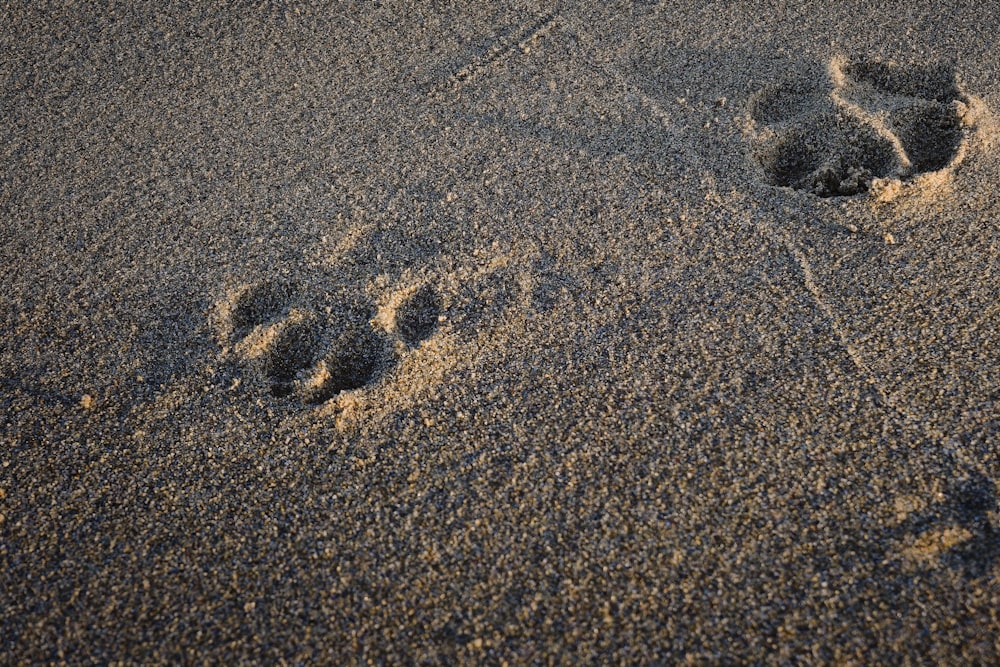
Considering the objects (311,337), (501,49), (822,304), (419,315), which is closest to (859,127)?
(822,304)

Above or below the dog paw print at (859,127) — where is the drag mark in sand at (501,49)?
above

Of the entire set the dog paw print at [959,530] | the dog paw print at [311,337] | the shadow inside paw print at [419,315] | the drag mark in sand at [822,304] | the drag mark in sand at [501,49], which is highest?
the drag mark in sand at [501,49]

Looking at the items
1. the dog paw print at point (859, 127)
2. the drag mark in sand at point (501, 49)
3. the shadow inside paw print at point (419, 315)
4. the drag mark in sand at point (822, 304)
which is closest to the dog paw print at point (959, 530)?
the drag mark in sand at point (822, 304)

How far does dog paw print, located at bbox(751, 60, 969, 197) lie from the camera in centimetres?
168

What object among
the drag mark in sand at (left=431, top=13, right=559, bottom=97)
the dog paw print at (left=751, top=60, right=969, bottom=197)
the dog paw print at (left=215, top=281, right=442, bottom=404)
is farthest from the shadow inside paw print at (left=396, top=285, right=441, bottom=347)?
the dog paw print at (left=751, top=60, right=969, bottom=197)

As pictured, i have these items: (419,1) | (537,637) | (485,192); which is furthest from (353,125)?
(537,637)

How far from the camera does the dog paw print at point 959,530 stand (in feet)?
3.71

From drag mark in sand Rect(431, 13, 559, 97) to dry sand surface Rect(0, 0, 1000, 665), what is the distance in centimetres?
2

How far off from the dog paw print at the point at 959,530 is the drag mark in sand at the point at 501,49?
1523 millimetres

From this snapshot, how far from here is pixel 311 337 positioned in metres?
→ 1.48

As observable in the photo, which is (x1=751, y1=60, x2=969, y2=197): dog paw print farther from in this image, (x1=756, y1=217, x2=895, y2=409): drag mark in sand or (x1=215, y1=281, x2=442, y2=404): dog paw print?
(x1=215, y1=281, x2=442, y2=404): dog paw print

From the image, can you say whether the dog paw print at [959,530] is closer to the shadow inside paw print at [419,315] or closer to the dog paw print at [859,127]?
the dog paw print at [859,127]

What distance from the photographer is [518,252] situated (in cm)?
162

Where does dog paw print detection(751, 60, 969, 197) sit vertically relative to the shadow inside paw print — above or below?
below
